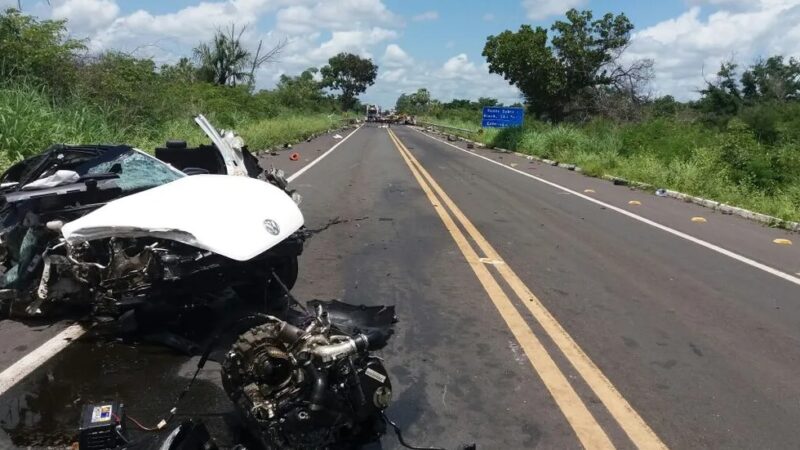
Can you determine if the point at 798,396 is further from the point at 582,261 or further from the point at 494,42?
the point at 494,42

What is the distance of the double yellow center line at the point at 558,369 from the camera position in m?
3.68

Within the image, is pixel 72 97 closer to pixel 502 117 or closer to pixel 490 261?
pixel 490 261

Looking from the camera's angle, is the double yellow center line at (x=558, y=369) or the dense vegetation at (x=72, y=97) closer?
the double yellow center line at (x=558, y=369)

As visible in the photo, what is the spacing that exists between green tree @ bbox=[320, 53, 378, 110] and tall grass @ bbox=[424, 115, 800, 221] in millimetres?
89266

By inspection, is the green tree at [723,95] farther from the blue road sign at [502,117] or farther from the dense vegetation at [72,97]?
the dense vegetation at [72,97]

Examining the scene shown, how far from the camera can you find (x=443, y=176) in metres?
18.7

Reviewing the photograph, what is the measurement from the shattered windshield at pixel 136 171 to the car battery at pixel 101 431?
244 centimetres

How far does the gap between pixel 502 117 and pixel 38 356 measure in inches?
1417

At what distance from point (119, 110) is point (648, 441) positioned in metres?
15.8

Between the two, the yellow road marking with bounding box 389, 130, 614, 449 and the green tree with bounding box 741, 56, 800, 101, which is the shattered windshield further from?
the green tree with bounding box 741, 56, 800, 101

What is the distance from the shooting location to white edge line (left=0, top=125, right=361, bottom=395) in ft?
13.7

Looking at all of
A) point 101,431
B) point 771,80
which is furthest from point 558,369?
point 771,80

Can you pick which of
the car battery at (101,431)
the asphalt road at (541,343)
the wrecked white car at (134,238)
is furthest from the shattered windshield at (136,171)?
the car battery at (101,431)

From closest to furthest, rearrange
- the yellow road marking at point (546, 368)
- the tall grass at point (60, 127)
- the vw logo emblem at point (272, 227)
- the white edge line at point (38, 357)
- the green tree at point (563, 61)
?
the yellow road marking at point (546, 368)
the vw logo emblem at point (272, 227)
the white edge line at point (38, 357)
the tall grass at point (60, 127)
the green tree at point (563, 61)
